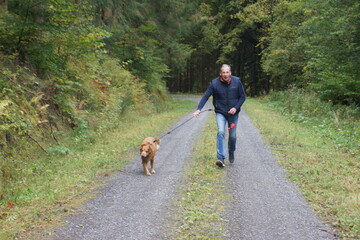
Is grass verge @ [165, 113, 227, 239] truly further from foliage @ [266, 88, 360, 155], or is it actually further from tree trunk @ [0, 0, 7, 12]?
tree trunk @ [0, 0, 7, 12]

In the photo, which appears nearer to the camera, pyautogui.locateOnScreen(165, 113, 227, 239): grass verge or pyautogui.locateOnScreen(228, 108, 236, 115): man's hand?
pyautogui.locateOnScreen(165, 113, 227, 239): grass verge

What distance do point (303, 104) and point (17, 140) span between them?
15120 millimetres

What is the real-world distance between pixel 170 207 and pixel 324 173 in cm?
338

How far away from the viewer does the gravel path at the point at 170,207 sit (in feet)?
13.0

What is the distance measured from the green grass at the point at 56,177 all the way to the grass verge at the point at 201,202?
158 cm

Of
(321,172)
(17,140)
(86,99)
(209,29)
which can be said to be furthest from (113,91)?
(209,29)

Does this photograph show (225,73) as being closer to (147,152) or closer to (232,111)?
(232,111)

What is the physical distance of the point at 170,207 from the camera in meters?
4.80

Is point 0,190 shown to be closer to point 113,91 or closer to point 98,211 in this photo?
point 98,211

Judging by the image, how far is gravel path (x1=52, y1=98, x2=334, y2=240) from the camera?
3951 mm

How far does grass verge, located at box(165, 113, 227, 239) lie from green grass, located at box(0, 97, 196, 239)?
1.58m

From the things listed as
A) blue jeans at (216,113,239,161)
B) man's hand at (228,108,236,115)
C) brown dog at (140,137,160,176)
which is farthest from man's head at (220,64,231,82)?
brown dog at (140,137,160,176)

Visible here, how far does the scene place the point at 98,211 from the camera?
183 inches

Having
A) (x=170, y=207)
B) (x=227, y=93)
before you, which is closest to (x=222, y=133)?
(x=227, y=93)
